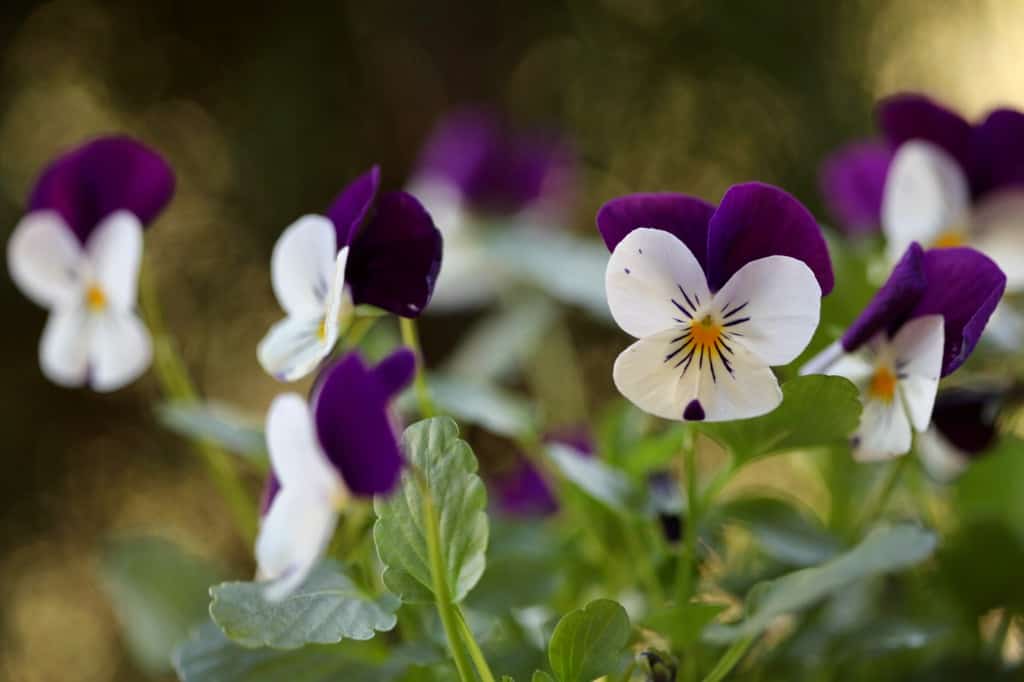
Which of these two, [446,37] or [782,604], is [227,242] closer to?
[446,37]

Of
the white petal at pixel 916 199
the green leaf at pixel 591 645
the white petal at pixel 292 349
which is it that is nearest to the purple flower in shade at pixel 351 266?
the white petal at pixel 292 349

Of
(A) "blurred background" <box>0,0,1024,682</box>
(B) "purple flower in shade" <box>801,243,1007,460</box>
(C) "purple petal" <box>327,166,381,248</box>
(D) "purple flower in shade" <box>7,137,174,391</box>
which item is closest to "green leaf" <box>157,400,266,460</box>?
(D) "purple flower in shade" <box>7,137,174,391</box>

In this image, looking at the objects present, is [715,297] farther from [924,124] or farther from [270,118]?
[270,118]

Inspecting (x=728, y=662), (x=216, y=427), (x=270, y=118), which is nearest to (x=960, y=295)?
(x=728, y=662)

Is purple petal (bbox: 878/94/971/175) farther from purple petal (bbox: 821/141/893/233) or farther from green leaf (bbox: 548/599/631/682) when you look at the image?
green leaf (bbox: 548/599/631/682)

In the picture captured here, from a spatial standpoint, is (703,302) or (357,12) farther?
(357,12)

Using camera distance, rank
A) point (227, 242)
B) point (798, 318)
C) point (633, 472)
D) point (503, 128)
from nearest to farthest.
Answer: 1. point (798, 318)
2. point (633, 472)
3. point (503, 128)
4. point (227, 242)

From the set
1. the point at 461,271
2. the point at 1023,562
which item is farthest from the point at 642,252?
the point at 461,271
